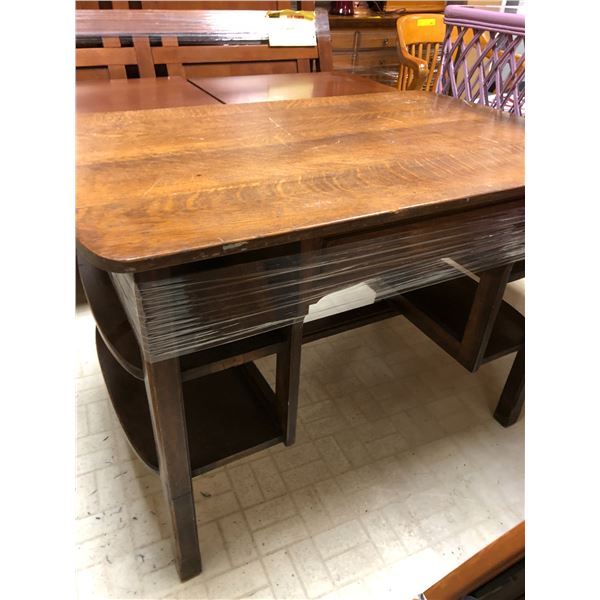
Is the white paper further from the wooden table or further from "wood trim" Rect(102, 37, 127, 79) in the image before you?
the wooden table

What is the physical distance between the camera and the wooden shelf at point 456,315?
1269mm

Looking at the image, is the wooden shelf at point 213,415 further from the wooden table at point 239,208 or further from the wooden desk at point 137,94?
the wooden desk at point 137,94

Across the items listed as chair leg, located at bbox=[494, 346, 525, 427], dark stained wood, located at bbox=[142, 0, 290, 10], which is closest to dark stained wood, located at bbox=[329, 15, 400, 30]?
dark stained wood, located at bbox=[142, 0, 290, 10]

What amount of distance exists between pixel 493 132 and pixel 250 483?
1.04m

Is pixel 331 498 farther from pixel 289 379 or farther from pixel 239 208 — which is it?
pixel 239 208

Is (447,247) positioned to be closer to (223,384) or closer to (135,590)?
(223,384)

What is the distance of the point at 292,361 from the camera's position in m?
0.90

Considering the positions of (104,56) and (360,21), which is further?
(360,21)

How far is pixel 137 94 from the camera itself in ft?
5.12

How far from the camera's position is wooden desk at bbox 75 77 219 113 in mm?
1419

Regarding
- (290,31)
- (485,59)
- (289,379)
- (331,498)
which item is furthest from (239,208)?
(290,31)

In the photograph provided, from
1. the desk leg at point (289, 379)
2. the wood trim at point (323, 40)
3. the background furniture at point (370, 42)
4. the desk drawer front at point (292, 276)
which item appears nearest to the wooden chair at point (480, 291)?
the desk drawer front at point (292, 276)

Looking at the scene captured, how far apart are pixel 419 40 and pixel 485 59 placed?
96 centimetres

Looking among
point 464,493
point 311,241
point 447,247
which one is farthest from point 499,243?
point 464,493
